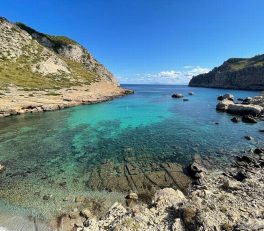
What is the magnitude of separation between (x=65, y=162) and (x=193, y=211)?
17.5 metres

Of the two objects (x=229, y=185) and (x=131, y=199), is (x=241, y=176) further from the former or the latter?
(x=131, y=199)

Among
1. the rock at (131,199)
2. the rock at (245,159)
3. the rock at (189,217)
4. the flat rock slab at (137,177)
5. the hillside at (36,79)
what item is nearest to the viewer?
the rock at (189,217)

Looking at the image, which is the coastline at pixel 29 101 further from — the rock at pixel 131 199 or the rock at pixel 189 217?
the rock at pixel 189 217

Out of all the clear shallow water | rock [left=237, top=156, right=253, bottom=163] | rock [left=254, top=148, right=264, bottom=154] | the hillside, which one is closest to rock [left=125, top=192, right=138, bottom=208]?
the clear shallow water

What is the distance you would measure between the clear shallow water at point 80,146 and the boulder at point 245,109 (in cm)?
1186

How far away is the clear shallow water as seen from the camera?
21.0m

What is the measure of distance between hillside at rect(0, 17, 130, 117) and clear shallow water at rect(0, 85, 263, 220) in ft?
42.8

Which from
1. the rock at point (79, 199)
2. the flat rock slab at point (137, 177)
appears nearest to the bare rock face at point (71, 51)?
the flat rock slab at point (137, 177)

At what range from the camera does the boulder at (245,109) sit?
57.6 m

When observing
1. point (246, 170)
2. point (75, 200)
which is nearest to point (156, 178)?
point (75, 200)

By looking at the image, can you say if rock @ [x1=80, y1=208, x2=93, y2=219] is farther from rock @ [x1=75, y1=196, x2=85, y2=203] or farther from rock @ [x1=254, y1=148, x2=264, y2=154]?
rock @ [x1=254, y1=148, x2=264, y2=154]

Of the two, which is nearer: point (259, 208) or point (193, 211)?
point (193, 211)

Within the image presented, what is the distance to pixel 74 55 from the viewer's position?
18762 centimetres

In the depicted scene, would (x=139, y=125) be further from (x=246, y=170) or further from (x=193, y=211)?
(x=193, y=211)
